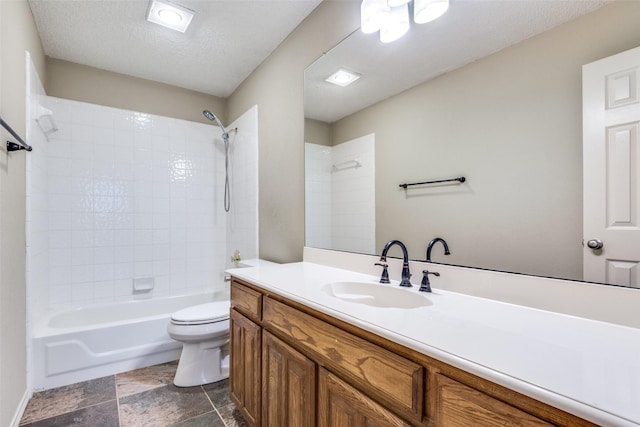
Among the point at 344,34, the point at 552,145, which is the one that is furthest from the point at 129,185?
the point at 552,145

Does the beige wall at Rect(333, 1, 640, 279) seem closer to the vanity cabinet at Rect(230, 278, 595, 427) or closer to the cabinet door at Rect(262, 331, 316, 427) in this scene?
the vanity cabinet at Rect(230, 278, 595, 427)

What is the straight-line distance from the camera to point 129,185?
274 cm

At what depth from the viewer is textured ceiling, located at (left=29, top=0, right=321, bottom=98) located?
186 centimetres

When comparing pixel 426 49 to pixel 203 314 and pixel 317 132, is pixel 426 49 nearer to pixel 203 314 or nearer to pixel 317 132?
pixel 317 132

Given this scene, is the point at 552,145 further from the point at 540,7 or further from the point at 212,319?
the point at 212,319

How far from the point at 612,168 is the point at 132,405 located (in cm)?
251

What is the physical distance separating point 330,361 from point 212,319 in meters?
1.32

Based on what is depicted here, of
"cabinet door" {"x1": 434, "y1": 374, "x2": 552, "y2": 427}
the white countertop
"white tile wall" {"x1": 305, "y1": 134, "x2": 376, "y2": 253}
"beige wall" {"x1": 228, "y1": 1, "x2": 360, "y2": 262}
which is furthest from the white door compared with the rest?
"beige wall" {"x1": 228, "y1": 1, "x2": 360, "y2": 262}

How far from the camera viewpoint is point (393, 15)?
1403mm

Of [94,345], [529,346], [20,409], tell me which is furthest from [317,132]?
[20,409]

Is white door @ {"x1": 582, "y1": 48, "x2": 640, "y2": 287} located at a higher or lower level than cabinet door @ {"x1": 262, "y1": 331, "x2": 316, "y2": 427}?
higher

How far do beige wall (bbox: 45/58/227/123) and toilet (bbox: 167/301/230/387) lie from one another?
1.98m

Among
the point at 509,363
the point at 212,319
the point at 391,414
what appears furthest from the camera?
the point at 212,319

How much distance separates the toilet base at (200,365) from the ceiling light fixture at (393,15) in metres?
2.15
